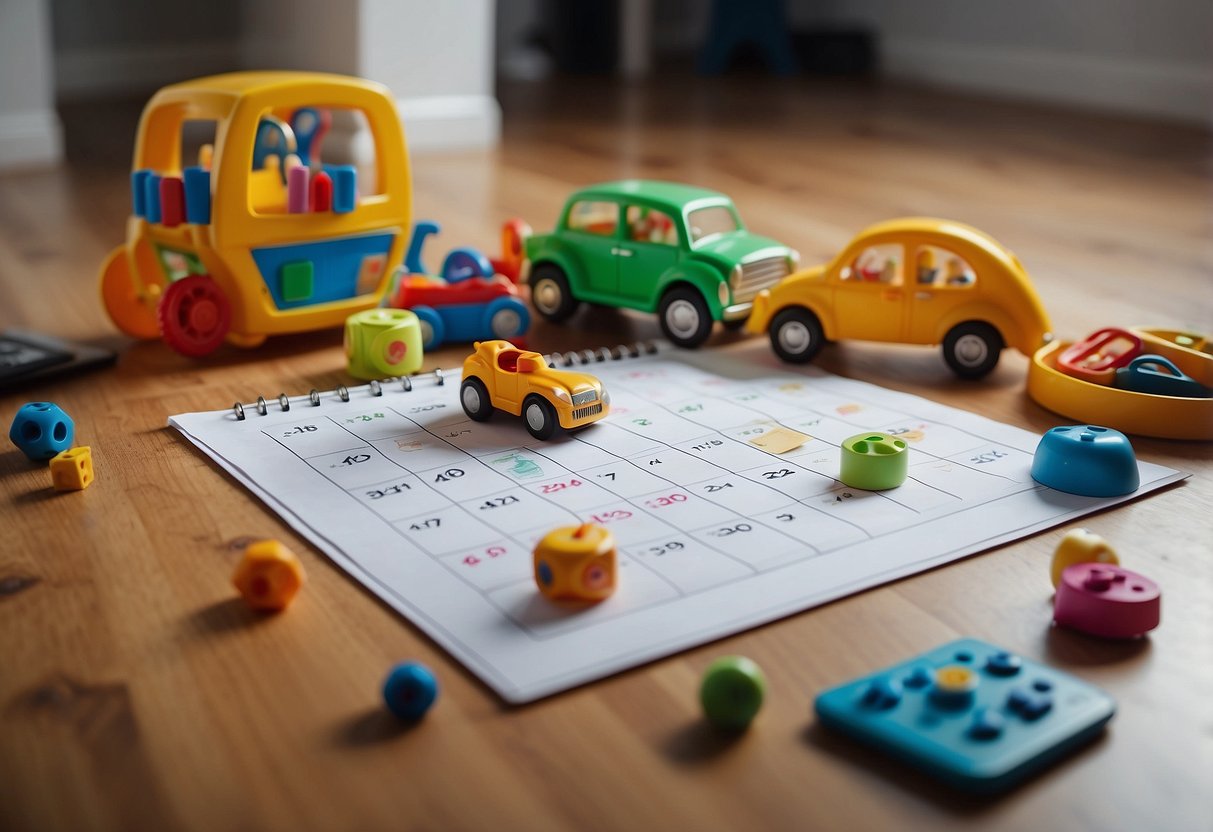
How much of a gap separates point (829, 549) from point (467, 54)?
2.01m

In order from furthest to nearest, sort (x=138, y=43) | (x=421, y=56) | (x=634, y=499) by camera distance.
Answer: (x=138, y=43)
(x=421, y=56)
(x=634, y=499)

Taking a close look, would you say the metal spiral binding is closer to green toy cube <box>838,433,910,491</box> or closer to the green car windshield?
the green car windshield

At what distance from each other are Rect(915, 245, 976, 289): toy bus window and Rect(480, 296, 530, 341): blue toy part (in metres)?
0.43

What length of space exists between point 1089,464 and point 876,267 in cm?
42

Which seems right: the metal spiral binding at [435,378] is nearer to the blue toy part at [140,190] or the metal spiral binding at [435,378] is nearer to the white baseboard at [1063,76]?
the blue toy part at [140,190]

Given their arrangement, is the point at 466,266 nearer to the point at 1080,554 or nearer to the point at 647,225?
the point at 647,225

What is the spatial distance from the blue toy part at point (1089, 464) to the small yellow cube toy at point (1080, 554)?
15 cm

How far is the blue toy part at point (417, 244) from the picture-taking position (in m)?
1.52

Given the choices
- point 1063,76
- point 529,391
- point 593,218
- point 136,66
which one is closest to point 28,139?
point 136,66

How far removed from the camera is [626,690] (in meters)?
0.75

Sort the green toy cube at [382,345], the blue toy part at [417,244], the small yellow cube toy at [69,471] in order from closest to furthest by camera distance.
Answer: the small yellow cube toy at [69,471]
the green toy cube at [382,345]
the blue toy part at [417,244]

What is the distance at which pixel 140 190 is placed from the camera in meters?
1.35

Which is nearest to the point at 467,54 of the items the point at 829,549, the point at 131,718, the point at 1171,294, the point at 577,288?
the point at 577,288

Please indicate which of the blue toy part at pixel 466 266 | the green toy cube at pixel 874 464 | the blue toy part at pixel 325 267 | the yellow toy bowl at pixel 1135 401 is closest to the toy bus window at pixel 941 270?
the yellow toy bowl at pixel 1135 401
